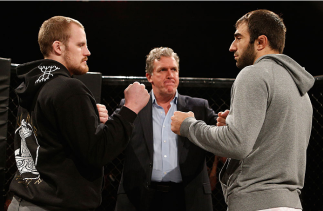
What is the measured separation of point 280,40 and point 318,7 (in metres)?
3.54

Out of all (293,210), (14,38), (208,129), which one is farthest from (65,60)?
(14,38)

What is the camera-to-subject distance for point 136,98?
123 centimetres

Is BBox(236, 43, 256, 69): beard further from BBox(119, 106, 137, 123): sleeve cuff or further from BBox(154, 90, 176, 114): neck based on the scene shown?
BBox(154, 90, 176, 114): neck

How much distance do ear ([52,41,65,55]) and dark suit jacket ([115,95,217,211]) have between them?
75 cm

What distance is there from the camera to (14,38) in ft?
13.6

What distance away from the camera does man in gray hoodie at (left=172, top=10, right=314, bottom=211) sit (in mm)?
988

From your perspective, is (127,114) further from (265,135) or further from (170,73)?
(170,73)

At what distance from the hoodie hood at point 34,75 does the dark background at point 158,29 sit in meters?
3.35

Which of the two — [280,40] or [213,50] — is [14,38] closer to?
[213,50]

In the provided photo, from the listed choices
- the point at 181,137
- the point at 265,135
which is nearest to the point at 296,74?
the point at 265,135

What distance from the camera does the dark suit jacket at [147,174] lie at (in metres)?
1.69

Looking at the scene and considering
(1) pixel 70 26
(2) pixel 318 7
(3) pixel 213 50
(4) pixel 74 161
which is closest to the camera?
(4) pixel 74 161

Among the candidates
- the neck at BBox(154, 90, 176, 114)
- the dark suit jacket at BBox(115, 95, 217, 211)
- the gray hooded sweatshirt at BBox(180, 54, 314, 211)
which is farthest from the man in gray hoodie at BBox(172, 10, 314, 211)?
the neck at BBox(154, 90, 176, 114)

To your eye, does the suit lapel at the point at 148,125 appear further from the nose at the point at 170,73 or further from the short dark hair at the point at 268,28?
the short dark hair at the point at 268,28
